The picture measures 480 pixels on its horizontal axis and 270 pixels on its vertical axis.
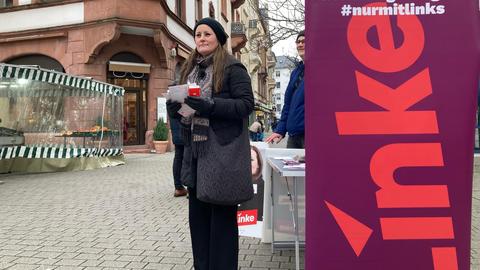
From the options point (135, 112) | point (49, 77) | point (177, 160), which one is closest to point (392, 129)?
point (177, 160)

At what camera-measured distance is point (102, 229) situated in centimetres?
503

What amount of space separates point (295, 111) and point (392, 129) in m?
2.12

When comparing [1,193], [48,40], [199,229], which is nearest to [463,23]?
[199,229]

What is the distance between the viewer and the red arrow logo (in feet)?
6.84

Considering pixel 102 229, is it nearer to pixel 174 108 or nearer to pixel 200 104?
pixel 174 108

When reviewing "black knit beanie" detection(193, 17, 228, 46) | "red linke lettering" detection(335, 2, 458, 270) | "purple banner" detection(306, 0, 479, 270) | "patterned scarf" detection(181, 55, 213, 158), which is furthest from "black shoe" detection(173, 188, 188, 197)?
"red linke lettering" detection(335, 2, 458, 270)

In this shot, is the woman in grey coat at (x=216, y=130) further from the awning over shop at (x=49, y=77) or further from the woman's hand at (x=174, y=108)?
the awning over shop at (x=49, y=77)

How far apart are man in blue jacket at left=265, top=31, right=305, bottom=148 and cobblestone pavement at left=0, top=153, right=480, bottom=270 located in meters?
1.03

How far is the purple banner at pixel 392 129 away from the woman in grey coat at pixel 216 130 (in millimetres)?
708

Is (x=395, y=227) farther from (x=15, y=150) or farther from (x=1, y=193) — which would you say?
(x=15, y=150)

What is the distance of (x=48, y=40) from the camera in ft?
60.4

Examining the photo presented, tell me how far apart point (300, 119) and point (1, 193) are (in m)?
5.96

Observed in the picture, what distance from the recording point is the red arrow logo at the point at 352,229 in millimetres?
2086

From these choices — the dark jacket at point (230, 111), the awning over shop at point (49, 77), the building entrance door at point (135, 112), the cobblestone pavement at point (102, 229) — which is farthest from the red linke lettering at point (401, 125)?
the building entrance door at point (135, 112)
